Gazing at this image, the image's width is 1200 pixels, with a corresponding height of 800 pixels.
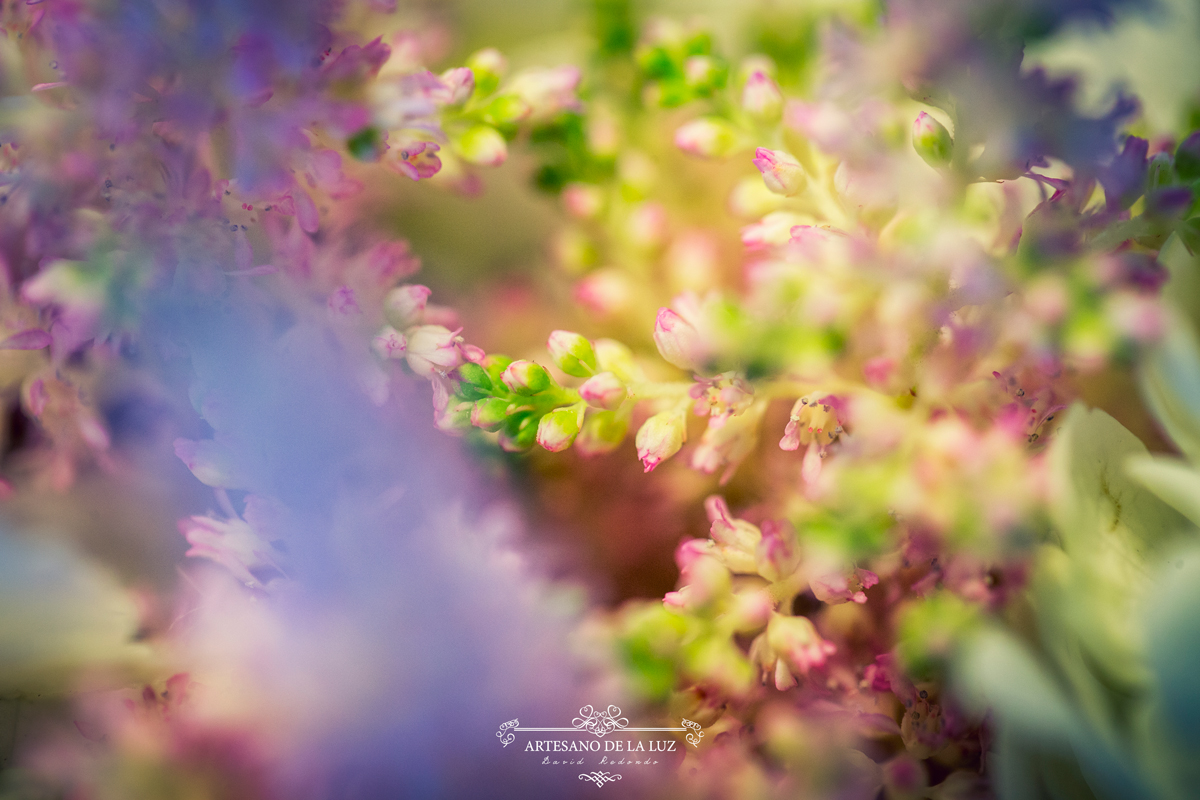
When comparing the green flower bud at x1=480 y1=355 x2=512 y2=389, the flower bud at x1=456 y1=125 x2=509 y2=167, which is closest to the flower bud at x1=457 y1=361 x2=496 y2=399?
the green flower bud at x1=480 y1=355 x2=512 y2=389

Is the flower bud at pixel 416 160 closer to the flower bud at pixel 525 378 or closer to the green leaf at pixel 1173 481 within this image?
the flower bud at pixel 525 378

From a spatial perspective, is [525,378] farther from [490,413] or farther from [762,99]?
[762,99]

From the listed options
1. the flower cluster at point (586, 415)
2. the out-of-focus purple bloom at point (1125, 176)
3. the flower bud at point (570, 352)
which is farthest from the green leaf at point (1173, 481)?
the flower bud at point (570, 352)

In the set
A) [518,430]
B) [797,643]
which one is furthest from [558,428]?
[797,643]

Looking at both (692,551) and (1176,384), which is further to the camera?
(692,551)

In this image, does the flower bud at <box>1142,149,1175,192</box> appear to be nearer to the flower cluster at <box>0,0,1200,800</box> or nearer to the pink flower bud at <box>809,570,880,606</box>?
the flower cluster at <box>0,0,1200,800</box>

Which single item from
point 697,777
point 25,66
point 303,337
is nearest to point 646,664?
point 697,777

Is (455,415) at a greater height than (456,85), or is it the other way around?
(456,85)
